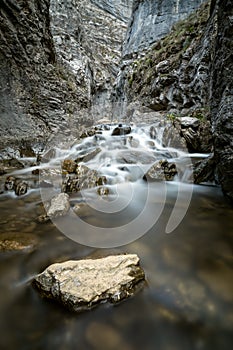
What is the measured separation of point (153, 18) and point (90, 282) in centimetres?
2341

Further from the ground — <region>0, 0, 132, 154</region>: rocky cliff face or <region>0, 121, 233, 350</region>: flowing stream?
<region>0, 0, 132, 154</region>: rocky cliff face

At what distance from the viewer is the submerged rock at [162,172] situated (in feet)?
16.8

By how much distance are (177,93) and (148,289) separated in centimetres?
1156

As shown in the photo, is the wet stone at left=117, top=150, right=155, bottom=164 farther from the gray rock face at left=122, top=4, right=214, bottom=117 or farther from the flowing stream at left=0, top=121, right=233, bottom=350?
the gray rock face at left=122, top=4, right=214, bottom=117

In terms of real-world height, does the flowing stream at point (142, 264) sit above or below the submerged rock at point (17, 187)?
below

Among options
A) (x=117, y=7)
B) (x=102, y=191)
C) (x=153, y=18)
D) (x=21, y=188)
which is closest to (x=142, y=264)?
(x=102, y=191)

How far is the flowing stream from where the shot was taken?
4.14 feet

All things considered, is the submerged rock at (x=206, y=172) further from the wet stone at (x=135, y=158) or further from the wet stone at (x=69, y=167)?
the wet stone at (x=69, y=167)

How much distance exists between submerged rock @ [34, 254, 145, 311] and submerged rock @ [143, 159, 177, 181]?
141 inches

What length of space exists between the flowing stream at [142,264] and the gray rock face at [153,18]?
18.9 meters

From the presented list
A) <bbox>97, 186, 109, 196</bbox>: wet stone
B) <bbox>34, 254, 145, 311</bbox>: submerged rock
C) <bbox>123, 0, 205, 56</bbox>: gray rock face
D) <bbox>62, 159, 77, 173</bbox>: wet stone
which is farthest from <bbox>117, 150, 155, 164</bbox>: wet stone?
<bbox>123, 0, 205, 56</bbox>: gray rock face

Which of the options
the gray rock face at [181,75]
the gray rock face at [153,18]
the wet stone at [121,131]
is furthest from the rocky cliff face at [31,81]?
the gray rock face at [153,18]

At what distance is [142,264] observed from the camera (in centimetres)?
192

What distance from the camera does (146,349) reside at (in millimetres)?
1185
